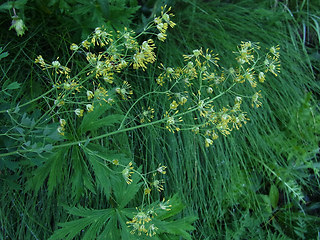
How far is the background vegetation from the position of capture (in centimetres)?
150

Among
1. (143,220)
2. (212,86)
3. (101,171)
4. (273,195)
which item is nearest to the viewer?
(143,220)

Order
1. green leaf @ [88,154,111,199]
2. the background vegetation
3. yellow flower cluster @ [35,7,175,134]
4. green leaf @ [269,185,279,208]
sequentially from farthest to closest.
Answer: green leaf @ [269,185,279,208] → the background vegetation → green leaf @ [88,154,111,199] → yellow flower cluster @ [35,7,175,134]

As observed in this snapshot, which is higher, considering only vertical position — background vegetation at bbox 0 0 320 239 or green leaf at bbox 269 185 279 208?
background vegetation at bbox 0 0 320 239

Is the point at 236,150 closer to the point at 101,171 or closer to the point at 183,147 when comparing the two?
the point at 183,147

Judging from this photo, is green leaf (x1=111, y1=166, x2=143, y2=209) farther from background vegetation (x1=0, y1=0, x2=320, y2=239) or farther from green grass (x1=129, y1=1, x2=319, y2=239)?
green grass (x1=129, y1=1, x2=319, y2=239)

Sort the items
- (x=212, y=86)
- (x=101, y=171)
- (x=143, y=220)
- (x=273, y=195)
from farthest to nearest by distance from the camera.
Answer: (x=273, y=195) → (x=212, y=86) → (x=101, y=171) → (x=143, y=220)

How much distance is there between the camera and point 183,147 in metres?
1.76

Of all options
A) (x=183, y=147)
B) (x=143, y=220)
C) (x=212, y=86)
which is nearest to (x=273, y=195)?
(x=183, y=147)

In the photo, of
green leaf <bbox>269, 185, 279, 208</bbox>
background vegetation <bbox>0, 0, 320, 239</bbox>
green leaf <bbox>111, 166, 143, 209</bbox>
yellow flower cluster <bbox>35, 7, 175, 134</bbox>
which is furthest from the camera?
green leaf <bbox>269, 185, 279, 208</bbox>

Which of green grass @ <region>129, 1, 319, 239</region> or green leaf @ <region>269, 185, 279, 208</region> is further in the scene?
green leaf @ <region>269, 185, 279, 208</region>

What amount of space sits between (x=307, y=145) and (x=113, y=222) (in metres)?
1.36

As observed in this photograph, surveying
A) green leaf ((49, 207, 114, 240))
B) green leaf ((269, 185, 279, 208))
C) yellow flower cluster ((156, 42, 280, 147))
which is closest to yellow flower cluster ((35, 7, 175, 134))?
yellow flower cluster ((156, 42, 280, 147))

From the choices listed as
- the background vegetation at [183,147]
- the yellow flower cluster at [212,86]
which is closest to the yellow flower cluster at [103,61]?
the yellow flower cluster at [212,86]

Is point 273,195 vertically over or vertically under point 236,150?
under
